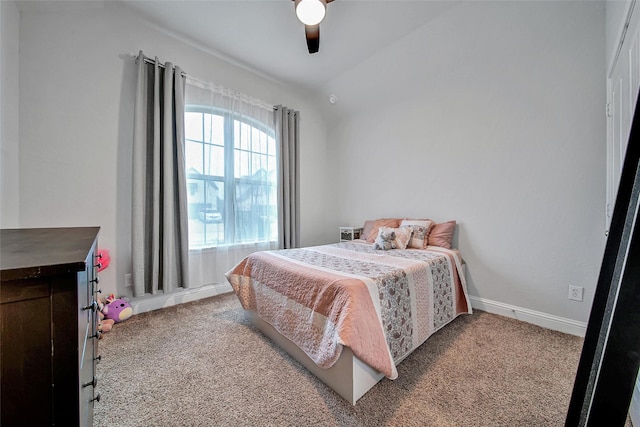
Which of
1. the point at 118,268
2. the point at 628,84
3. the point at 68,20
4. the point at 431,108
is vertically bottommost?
the point at 118,268

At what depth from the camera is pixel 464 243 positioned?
2.58 meters

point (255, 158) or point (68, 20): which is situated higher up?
point (68, 20)

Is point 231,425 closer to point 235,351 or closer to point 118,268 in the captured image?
point 235,351

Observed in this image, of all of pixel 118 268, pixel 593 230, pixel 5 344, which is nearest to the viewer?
pixel 5 344

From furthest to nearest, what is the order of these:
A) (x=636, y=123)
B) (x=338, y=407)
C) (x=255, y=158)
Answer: (x=255, y=158) → (x=338, y=407) → (x=636, y=123)

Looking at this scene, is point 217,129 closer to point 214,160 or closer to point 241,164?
point 214,160

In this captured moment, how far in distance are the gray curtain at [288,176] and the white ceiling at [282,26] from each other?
2.33ft

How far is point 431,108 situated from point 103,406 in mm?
3664

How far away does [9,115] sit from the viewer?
1742 millimetres

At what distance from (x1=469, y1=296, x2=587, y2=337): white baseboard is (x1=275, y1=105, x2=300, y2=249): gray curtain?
7.68 ft

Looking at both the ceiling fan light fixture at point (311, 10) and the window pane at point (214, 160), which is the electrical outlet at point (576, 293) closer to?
the ceiling fan light fixture at point (311, 10)

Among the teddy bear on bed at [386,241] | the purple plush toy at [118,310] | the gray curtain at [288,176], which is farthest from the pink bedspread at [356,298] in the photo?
the gray curtain at [288,176]

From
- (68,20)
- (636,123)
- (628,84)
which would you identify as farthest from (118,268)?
(628,84)

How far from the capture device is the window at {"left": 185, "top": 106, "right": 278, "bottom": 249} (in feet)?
8.84
